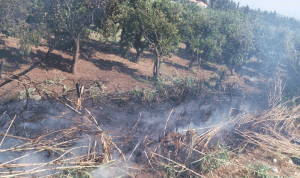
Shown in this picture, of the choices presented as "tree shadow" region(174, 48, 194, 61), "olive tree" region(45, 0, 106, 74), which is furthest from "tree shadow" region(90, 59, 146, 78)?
"tree shadow" region(174, 48, 194, 61)

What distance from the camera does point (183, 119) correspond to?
763cm

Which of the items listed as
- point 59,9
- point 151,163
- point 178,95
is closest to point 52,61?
point 59,9

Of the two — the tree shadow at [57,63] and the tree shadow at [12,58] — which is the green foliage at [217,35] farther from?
the tree shadow at [12,58]

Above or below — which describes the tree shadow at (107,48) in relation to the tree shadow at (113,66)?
above

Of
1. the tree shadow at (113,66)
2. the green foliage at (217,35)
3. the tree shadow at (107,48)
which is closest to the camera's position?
the tree shadow at (113,66)

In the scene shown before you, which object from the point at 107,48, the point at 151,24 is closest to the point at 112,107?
the point at 151,24

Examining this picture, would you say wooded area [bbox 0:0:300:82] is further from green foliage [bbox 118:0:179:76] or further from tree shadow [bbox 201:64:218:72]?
tree shadow [bbox 201:64:218:72]

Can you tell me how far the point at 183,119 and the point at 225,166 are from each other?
2.65 m

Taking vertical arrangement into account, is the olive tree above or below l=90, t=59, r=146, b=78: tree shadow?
above

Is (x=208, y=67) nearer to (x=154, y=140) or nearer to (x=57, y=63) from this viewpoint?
(x=57, y=63)

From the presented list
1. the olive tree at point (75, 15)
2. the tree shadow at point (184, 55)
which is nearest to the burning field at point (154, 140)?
the olive tree at point (75, 15)

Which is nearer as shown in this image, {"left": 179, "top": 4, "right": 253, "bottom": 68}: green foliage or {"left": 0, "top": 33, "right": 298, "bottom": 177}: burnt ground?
{"left": 0, "top": 33, "right": 298, "bottom": 177}: burnt ground

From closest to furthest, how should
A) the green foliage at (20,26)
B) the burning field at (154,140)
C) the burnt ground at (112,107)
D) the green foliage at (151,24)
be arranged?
the burning field at (154,140) < the burnt ground at (112,107) < the green foliage at (20,26) < the green foliage at (151,24)

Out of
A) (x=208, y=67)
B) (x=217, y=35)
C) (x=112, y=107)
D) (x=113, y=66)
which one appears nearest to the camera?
(x=112, y=107)
